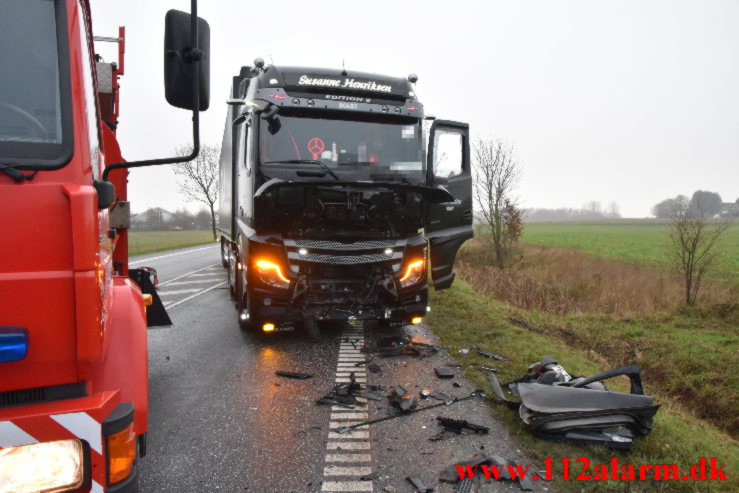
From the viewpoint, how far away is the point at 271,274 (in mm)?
5223

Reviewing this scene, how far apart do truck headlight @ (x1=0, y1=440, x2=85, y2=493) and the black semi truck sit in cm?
355

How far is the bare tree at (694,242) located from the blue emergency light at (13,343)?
13.6m

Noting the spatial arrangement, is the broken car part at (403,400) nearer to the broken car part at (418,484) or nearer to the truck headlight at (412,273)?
the broken car part at (418,484)

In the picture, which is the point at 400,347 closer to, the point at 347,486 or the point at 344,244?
the point at 344,244

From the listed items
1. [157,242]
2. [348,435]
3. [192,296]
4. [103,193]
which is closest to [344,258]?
[348,435]

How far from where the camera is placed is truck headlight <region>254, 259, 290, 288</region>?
5.21 m

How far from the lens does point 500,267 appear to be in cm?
1930

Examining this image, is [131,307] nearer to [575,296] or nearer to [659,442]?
[659,442]

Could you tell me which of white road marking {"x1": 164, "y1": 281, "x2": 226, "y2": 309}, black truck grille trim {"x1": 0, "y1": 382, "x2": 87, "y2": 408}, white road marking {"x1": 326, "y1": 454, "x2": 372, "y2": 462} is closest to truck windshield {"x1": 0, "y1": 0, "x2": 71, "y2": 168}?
black truck grille trim {"x1": 0, "y1": 382, "x2": 87, "y2": 408}

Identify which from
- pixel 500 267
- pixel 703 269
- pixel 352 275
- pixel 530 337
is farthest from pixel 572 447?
pixel 500 267

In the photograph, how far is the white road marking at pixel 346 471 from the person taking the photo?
2.90m

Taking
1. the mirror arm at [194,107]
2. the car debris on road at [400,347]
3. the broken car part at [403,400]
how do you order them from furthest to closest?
the car debris on road at [400,347] < the broken car part at [403,400] < the mirror arm at [194,107]

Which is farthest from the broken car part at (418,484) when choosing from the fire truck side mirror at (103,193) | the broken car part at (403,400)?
the fire truck side mirror at (103,193)

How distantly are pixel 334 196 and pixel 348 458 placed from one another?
115 inches
